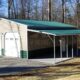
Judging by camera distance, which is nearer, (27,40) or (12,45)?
(27,40)

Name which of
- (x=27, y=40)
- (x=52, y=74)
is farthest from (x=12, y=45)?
(x=52, y=74)

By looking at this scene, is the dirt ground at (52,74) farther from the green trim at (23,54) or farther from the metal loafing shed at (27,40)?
the metal loafing shed at (27,40)

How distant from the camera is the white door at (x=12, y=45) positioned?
30.5m

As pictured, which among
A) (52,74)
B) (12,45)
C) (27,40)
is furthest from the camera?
(12,45)

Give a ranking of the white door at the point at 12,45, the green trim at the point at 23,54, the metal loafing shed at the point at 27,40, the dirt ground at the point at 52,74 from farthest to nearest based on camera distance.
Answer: the white door at the point at 12,45
the metal loafing shed at the point at 27,40
the green trim at the point at 23,54
the dirt ground at the point at 52,74

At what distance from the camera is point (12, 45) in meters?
31.2

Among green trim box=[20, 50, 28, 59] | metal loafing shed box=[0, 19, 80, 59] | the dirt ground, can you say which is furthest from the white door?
the dirt ground

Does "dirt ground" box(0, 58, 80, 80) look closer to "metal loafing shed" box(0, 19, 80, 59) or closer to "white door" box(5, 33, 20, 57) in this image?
"metal loafing shed" box(0, 19, 80, 59)

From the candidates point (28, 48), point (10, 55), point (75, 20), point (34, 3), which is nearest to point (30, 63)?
point (28, 48)

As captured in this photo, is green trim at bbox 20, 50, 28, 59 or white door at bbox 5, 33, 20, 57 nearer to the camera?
green trim at bbox 20, 50, 28, 59

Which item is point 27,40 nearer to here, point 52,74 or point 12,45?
point 12,45

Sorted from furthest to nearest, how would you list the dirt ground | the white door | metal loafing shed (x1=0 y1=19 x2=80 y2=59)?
1. the white door
2. metal loafing shed (x1=0 y1=19 x2=80 y2=59)
3. the dirt ground

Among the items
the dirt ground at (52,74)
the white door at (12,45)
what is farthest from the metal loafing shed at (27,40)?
the dirt ground at (52,74)

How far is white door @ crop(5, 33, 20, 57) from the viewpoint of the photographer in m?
30.5
